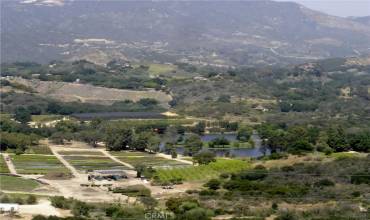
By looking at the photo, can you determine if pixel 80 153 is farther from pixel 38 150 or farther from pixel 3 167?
pixel 3 167

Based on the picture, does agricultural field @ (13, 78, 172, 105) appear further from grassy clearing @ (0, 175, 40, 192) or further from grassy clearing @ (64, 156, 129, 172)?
grassy clearing @ (0, 175, 40, 192)

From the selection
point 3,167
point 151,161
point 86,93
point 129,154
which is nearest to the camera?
point 3,167

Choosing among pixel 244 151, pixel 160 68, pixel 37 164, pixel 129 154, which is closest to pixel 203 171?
pixel 37 164

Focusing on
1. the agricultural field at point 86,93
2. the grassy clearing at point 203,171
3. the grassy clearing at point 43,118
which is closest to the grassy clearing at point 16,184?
the grassy clearing at point 203,171

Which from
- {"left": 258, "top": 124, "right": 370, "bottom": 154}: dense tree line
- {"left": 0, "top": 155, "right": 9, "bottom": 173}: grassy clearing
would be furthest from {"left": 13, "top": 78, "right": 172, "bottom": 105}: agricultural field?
{"left": 0, "top": 155, "right": 9, "bottom": 173}: grassy clearing

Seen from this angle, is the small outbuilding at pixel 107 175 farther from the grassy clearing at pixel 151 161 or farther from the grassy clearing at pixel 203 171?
the grassy clearing at pixel 151 161

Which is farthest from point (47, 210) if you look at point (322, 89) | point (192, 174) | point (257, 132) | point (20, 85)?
point (322, 89)
